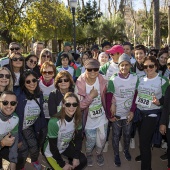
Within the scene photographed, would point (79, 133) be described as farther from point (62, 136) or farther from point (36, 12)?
point (36, 12)

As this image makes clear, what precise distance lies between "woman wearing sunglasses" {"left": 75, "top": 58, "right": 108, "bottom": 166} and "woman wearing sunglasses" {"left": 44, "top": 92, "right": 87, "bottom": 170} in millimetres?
473

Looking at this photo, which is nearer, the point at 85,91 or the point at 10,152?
the point at 10,152

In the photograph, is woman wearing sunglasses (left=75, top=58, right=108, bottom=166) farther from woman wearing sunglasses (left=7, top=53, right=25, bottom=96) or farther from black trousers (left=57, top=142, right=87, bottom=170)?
woman wearing sunglasses (left=7, top=53, right=25, bottom=96)

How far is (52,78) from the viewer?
14.3 feet

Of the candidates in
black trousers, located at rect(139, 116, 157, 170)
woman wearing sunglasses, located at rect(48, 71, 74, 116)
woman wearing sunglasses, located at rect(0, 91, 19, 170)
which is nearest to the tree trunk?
black trousers, located at rect(139, 116, 157, 170)

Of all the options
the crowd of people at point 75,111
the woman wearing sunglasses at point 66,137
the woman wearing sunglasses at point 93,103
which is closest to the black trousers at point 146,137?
the crowd of people at point 75,111

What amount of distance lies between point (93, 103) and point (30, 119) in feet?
3.53

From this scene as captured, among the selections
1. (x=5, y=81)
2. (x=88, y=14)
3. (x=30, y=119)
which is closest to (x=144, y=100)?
(x=30, y=119)

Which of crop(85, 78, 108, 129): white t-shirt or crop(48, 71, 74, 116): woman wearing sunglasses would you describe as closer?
crop(48, 71, 74, 116): woman wearing sunglasses

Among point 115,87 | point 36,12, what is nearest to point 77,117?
point 115,87

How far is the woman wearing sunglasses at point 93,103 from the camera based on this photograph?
12.7 ft

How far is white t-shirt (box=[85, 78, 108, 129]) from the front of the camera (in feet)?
13.2

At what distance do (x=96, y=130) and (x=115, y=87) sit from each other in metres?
0.83

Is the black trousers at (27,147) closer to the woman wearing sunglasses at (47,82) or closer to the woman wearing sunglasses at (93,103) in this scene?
the woman wearing sunglasses at (47,82)
